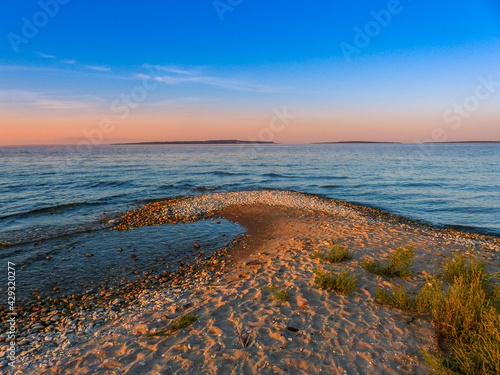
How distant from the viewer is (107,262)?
10297 millimetres

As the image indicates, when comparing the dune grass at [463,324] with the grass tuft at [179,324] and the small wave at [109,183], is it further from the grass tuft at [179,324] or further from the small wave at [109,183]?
the small wave at [109,183]

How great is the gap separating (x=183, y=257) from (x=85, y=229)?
7.55 metres

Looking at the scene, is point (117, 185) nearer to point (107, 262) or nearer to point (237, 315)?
point (107, 262)

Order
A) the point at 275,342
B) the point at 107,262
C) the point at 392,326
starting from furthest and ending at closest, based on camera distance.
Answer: the point at 107,262 < the point at 392,326 < the point at 275,342

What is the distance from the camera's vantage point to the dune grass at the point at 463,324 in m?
3.97

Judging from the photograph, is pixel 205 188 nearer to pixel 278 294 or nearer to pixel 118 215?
pixel 118 215

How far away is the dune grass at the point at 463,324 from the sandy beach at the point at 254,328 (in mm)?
260

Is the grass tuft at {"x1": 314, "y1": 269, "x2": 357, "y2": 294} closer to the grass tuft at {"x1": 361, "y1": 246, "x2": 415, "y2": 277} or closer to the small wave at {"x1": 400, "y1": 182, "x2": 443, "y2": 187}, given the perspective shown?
the grass tuft at {"x1": 361, "y1": 246, "x2": 415, "y2": 277}

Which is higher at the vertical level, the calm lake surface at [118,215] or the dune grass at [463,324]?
the dune grass at [463,324]

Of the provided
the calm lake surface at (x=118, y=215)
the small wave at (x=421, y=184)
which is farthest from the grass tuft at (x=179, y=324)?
the small wave at (x=421, y=184)

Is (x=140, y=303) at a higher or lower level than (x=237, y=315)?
lower

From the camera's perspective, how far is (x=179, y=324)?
18.5 feet

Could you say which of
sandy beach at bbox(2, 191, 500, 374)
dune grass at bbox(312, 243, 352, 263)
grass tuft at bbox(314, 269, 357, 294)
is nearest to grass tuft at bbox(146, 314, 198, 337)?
sandy beach at bbox(2, 191, 500, 374)

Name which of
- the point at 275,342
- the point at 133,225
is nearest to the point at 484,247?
the point at 275,342
